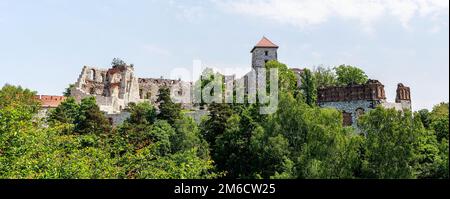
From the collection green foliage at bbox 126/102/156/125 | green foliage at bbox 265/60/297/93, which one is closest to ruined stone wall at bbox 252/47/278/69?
green foliage at bbox 265/60/297/93

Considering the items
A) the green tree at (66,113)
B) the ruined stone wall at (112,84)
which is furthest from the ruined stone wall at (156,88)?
the green tree at (66,113)

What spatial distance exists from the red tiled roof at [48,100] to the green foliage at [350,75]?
1001 inches

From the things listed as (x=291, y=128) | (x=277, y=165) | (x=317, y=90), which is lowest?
(x=277, y=165)

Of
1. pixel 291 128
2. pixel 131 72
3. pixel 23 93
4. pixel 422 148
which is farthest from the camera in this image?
pixel 131 72

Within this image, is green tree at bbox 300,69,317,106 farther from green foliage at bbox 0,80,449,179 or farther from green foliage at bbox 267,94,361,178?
green foliage at bbox 267,94,361,178

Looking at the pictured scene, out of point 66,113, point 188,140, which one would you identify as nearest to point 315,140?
point 188,140

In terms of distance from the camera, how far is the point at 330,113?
23.6 m

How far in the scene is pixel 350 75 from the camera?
45.2m

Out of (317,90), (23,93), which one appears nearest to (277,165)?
(317,90)

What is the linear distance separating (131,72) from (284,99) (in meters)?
29.3

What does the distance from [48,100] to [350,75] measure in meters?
27.6
